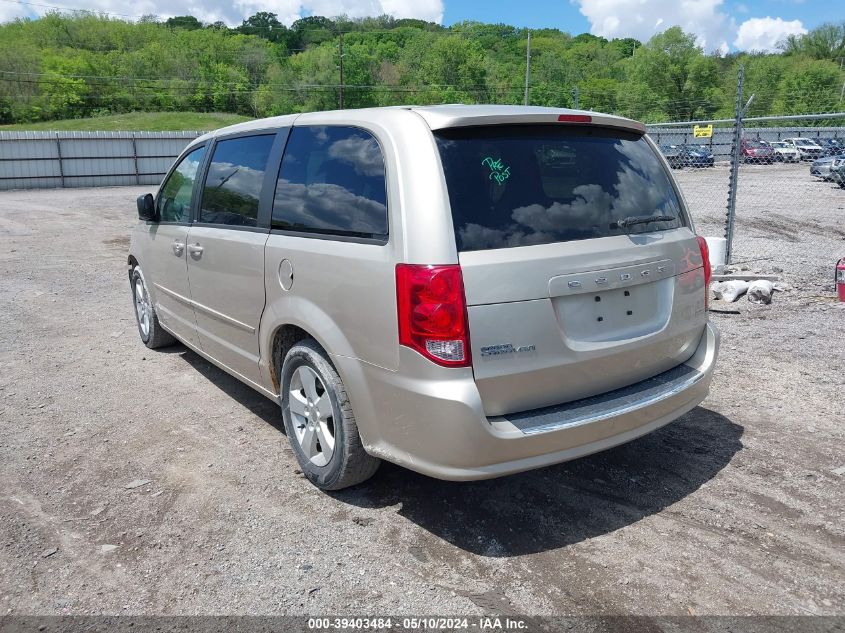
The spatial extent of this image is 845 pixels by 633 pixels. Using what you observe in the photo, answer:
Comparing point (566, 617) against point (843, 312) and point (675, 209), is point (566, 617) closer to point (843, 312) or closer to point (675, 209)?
point (675, 209)

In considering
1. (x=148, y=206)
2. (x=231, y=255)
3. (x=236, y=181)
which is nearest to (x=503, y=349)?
(x=231, y=255)

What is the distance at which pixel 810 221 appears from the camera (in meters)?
14.4

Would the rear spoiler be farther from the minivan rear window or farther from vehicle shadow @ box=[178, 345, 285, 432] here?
vehicle shadow @ box=[178, 345, 285, 432]

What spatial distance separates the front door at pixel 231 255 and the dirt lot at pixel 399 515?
2.01 feet

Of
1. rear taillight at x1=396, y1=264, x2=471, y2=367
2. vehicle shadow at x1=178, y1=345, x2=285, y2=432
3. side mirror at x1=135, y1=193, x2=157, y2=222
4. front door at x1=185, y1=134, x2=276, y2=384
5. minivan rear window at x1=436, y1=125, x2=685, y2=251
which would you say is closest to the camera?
rear taillight at x1=396, y1=264, x2=471, y2=367

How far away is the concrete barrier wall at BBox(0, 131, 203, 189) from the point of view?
2942 centimetres

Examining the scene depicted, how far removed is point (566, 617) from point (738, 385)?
3.07 metres

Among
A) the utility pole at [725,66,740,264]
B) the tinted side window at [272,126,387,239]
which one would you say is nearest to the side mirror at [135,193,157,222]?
Answer: the tinted side window at [272,126,387,239]

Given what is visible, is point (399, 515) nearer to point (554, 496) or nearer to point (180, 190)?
point (554, 496)

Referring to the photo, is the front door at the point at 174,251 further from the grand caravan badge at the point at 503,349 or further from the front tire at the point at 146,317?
the grand caravan badge at the point at 503,349

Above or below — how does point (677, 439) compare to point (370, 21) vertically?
below

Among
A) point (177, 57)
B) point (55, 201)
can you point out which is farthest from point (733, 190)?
point (177, 57)

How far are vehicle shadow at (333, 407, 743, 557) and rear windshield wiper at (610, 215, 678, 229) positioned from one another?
1.38m

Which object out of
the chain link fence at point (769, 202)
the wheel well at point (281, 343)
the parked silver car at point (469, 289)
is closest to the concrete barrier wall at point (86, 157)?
the chain link fence at point (769, 202)
